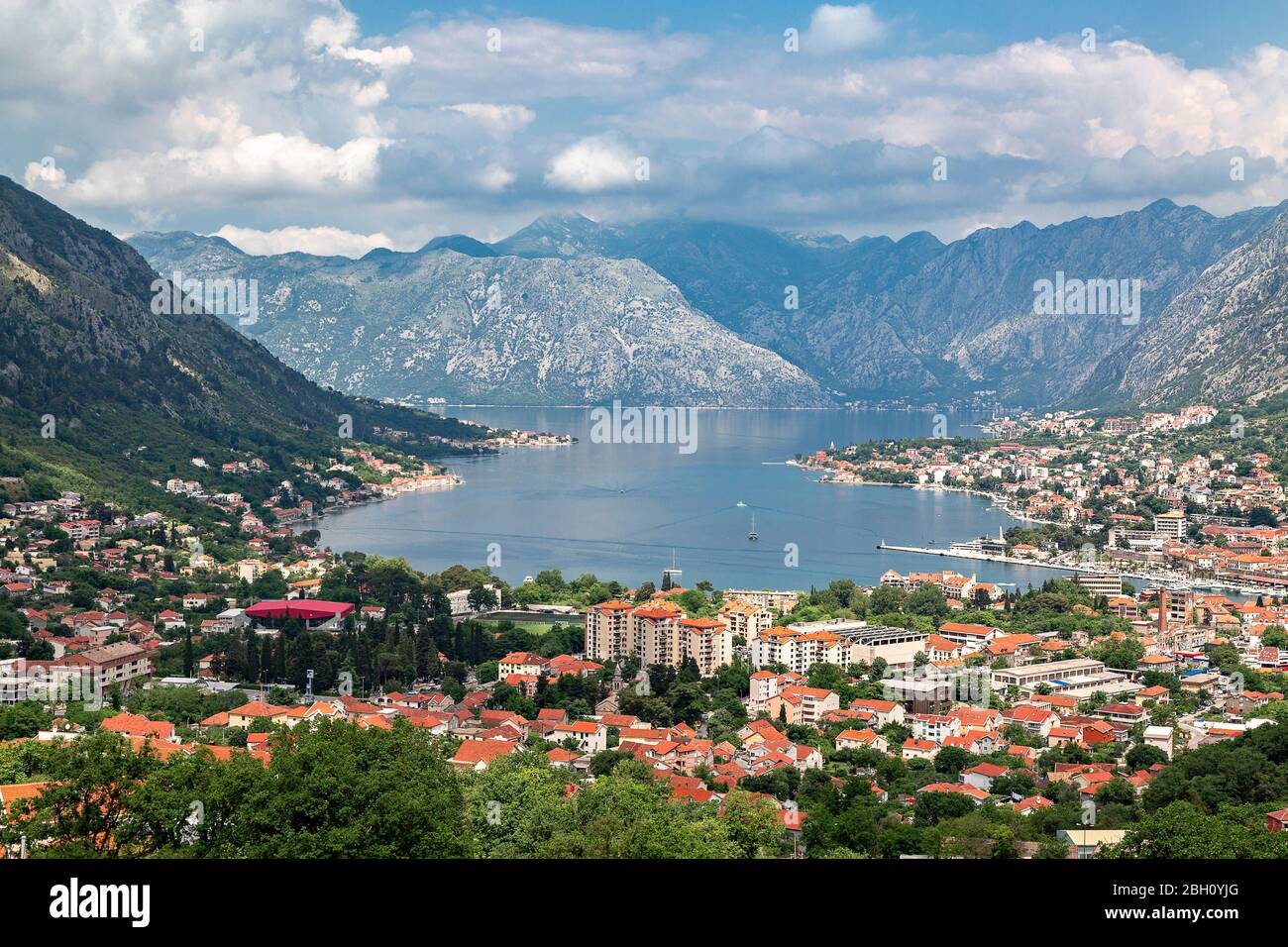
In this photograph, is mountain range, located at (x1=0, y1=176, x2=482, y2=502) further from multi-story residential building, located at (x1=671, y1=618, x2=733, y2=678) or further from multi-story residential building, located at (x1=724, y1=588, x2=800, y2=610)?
multi-story residential building, located at (x1=671, y1=618, x2=733, y2=678)

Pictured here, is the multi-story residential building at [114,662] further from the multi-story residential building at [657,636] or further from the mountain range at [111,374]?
the mountain range at [111,374]

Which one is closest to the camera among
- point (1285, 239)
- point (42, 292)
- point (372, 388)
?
point (42, 292)

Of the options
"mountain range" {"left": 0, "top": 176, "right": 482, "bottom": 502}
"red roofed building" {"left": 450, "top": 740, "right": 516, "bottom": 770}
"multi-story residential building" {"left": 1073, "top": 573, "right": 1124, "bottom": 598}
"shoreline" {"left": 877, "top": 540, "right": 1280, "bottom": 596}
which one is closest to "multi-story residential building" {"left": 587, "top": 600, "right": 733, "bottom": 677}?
"red roofed building" {"left": 450, "top": 740, "right": 516, "bottom": 770}

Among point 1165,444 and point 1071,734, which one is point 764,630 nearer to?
point 1071,734

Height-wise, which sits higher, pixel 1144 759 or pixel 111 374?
pixel 111 374

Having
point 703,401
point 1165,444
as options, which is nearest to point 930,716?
point 1165,444

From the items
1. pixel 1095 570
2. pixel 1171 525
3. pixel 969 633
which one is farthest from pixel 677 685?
pixel 1171 525

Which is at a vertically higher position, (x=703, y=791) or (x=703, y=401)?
(x=703, y=401)

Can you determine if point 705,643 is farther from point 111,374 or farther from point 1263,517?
point 111,374
